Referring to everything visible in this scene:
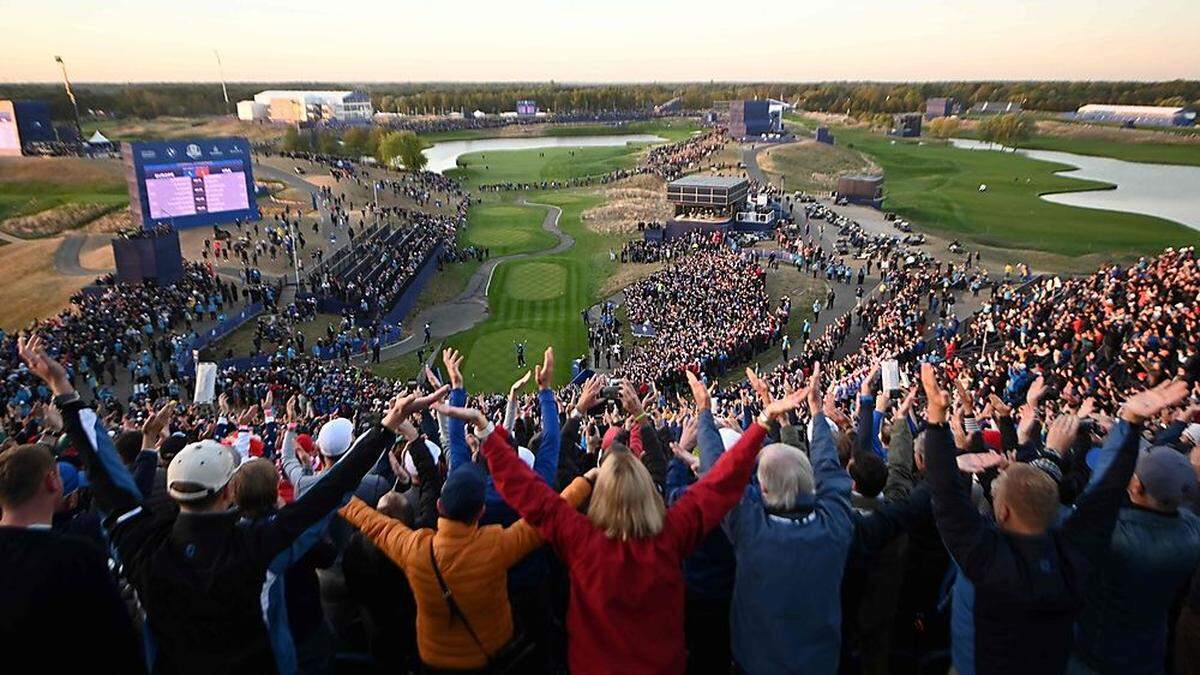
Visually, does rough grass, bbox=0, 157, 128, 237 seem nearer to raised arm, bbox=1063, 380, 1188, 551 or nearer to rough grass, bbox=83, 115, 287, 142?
rough grass, bbox=83, 115, 287, 142

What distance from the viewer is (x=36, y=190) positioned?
60.3 m

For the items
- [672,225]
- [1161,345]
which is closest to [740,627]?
[1161,345]

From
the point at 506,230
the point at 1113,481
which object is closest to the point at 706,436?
the point at 1113,481

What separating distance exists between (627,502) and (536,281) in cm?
3601

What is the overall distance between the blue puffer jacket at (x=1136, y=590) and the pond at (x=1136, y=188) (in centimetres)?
6390

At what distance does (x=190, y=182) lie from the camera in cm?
3978

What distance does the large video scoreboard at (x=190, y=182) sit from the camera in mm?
37438

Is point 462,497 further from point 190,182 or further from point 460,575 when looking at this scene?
point 190,182

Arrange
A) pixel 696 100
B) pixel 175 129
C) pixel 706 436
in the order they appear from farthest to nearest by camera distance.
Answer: pixel 696 100 → pixel 175 129 → pixel 706 436

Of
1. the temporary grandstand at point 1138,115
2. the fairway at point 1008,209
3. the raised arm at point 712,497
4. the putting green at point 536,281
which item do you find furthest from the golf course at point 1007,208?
the temporary grandstand at point 1138,115

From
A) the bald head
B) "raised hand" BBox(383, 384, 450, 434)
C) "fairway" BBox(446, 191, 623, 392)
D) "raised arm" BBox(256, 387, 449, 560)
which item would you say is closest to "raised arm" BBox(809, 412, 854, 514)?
the bald head

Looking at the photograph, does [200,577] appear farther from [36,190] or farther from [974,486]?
[36,190]

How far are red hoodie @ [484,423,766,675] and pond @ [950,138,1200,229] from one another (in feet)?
215

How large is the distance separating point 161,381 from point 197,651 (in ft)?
72.8
